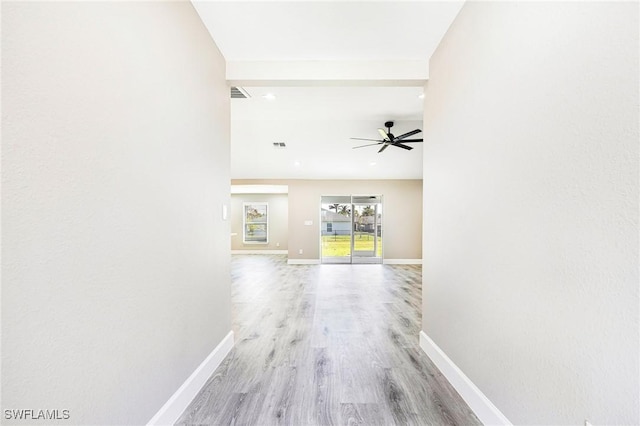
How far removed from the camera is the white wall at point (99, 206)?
2.64 feet

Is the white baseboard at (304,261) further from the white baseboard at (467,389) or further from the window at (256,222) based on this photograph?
the white baseboard at (467,389)

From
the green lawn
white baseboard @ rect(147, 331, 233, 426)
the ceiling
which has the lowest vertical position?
white baseboard @ rect(147, 331, 233, 426)

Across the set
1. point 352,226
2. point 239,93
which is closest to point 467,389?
point 239,93

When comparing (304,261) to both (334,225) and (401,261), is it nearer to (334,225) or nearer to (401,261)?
(334,225)

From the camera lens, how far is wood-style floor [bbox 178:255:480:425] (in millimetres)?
1691

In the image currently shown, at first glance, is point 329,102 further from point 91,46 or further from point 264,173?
point 264,173

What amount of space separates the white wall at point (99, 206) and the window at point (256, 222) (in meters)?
8.73

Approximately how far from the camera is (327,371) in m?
2.18

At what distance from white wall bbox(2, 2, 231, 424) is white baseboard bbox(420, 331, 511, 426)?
5.98ft

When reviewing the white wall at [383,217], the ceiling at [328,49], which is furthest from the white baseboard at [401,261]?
the ceiling at [328,49]

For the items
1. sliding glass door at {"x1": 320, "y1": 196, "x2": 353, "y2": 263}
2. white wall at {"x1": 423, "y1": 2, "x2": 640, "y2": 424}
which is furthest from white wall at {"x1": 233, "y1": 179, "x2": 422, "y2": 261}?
white wall at {"x1": 423, "y1": 2, "x2": 640, "y2": 424}

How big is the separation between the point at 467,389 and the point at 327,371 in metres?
1.00

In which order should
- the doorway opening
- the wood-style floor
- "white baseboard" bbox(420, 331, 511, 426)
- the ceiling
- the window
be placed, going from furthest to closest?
the window, the doorway opening, the ceiling, the wood-style floor, "white baseboard" bbox(420, 331, 511, 426)

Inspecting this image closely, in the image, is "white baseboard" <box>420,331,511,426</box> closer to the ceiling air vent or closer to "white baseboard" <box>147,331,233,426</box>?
"white baseboard" <box>147,331,233,426</box>
